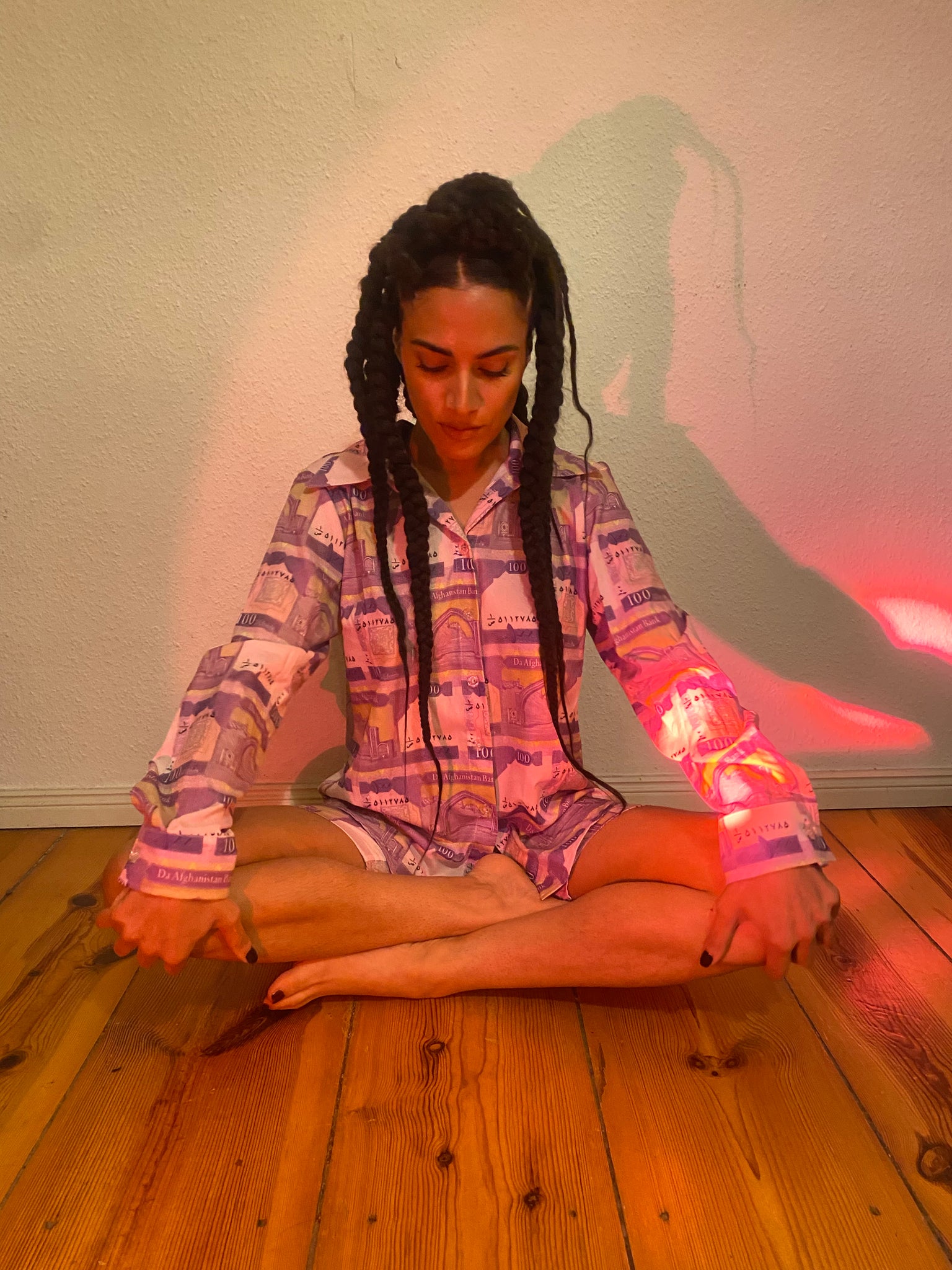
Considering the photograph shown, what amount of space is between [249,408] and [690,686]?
885 millimetres

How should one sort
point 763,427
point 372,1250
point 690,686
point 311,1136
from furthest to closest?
point 763,427, point 690,686, point 311,1136, point 372,1250

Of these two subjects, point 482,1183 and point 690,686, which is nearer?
point 482,1183

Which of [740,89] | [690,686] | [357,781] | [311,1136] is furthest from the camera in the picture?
[740,89]

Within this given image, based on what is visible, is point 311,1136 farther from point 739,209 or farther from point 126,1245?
point 739,209

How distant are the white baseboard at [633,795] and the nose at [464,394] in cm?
88

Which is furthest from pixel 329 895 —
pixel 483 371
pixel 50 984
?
pixel 483 371

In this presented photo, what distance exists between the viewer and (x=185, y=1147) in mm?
1027

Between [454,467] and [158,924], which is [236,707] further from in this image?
[454,467]

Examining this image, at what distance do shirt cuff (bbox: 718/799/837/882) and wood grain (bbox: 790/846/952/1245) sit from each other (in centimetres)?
28

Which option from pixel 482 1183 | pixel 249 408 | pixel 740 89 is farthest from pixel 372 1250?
pixel 740 89

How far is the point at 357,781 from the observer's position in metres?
1.38

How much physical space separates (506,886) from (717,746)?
0.35m

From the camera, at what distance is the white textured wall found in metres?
1.53

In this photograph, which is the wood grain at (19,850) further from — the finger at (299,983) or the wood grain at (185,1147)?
the finger at (299,983)
